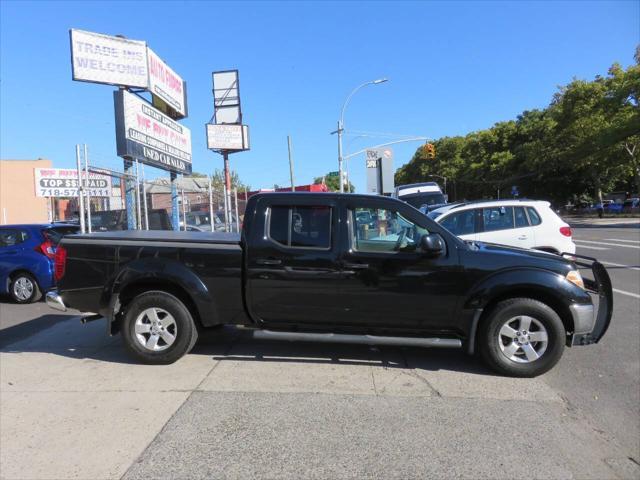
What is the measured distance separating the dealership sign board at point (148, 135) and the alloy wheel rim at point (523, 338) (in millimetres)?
10578

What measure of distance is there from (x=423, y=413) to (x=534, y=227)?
697cm

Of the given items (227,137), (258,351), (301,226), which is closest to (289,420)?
(258,351)

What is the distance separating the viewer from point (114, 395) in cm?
445

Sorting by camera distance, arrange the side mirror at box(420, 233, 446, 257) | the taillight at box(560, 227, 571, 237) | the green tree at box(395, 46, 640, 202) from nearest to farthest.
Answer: the side mirror at box(420, 233, 446, 257) → the taillight at box(560, 227, 571, 237) → the green tree at box(395, 46, 640, 202)

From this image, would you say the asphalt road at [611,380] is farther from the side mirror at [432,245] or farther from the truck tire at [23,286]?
the truck tire at [23,286]

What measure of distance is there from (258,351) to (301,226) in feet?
5.26

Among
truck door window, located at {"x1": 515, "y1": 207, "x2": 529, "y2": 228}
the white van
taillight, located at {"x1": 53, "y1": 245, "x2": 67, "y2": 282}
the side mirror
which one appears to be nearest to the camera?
the side mirror

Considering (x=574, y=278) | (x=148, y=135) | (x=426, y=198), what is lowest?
(x=574, y=278)

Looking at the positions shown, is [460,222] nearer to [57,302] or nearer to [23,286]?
[57,302]

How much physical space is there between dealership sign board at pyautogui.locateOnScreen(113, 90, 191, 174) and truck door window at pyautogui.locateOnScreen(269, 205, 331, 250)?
8710 mm

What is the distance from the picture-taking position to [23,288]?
A: 9.07 meters

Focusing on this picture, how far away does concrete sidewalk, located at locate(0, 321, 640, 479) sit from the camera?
3.27 m

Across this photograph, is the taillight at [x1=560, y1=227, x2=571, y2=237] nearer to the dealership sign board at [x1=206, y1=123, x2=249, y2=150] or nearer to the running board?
the running board

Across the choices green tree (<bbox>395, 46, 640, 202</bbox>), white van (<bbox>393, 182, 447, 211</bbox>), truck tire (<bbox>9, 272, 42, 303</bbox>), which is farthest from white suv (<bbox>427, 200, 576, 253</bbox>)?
green tree (<bbox>395, 46, 640, 202</bbox>)
